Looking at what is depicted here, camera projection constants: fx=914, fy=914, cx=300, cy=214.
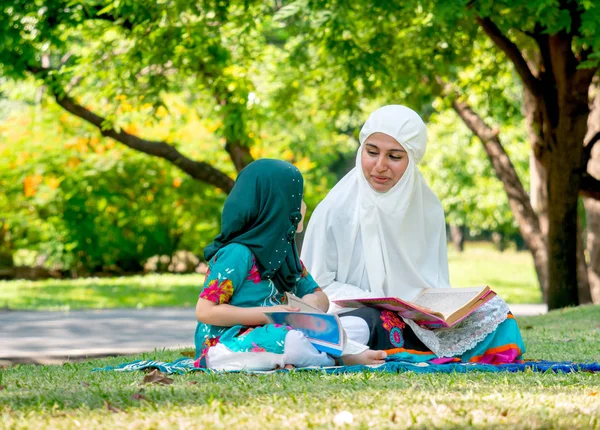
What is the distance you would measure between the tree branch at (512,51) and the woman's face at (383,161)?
484cm

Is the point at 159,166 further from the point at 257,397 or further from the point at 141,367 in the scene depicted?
the point at 257,397

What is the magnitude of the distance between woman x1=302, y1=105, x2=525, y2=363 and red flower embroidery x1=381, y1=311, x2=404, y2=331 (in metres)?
0.20

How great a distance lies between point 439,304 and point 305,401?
187cm

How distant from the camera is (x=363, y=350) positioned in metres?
4.54

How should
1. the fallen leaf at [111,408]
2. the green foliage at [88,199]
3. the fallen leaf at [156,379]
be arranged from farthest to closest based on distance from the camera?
the green foliage at [88,199] → the fallen leaf at [156,379] → the fallen leaf at [111,408]

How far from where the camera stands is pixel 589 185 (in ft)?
34.9

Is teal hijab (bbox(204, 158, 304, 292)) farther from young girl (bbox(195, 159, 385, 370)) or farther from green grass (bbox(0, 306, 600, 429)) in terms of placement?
green grass (bbox(0, 306, 600, 429))

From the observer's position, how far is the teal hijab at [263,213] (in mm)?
4469

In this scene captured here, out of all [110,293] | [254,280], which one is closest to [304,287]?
[254,280]

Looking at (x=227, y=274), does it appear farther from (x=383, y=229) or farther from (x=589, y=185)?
(x=589, y=185)

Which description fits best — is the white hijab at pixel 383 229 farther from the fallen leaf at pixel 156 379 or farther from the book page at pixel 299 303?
the fallen leaf at pixel 156 379

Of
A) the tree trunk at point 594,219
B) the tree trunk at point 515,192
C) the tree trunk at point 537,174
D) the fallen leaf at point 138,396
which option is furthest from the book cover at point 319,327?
the tree trunk at point 594,219

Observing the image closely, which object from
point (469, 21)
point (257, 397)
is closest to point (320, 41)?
point (469, 21)

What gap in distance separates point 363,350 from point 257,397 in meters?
1.16
